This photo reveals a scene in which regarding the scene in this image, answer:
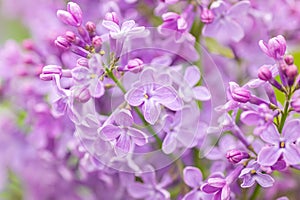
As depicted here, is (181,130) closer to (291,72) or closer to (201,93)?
(201,93)

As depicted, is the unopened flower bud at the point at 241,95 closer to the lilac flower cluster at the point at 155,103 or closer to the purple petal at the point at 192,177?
the lilac flower cluster at the point at 155,103

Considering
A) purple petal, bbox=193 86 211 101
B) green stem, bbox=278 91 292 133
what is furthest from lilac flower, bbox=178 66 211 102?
green stem, bbox=278 91 292 133

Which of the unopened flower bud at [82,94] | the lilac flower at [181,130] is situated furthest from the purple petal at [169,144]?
the unopened flower bud at [82,94]

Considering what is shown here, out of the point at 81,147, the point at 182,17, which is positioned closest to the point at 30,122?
the point at 81,147

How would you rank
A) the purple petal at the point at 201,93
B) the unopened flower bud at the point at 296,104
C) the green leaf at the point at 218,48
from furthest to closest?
the green leaf at the point at 218,48 → the purple petal at the point at 201,93 → the unopened flower bud at the point at 296,104

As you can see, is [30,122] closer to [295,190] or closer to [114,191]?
[114,191]

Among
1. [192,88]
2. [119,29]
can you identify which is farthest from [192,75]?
[119,29]

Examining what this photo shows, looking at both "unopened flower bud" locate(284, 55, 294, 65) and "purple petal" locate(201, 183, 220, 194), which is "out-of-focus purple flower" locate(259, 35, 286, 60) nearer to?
"unopened flower bud" locate(284, 55, 294, 65)
